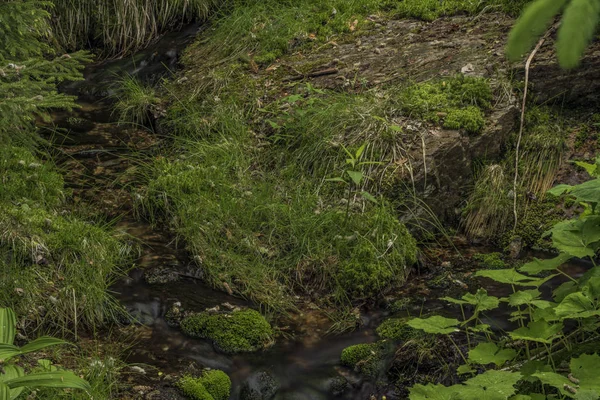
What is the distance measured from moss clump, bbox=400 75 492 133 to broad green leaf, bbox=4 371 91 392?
12.3 ft

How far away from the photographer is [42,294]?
186 inches

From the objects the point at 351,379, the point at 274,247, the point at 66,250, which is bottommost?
the point at 351,379

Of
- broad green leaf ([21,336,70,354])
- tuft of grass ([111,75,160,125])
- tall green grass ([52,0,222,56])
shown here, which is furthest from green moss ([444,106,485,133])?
broad green leaf ([21,336,70,354])

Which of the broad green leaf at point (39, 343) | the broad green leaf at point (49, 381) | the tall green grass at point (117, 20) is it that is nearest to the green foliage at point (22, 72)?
the broad green leaf at point (39, 343)

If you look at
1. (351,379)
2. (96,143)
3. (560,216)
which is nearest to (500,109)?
(560,216)

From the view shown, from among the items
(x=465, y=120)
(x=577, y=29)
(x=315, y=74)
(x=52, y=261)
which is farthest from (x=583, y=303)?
(x=315, y=74)

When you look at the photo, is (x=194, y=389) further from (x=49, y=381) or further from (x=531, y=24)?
(x=531, y=24)

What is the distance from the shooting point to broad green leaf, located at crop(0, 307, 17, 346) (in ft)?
11.3

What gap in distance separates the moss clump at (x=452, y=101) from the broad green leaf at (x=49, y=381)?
12.3 feet

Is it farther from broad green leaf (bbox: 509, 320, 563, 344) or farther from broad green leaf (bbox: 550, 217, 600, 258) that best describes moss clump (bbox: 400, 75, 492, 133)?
broad green leaf (bbox: 509, 320, 563, 344)

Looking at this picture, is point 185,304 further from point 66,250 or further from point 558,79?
point 558,79

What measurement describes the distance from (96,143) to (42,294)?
2.46 meters

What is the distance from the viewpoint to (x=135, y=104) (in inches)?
289

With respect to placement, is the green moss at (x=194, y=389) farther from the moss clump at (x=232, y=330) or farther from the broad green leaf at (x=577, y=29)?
the broad green leaf at (x=577, y=29)
